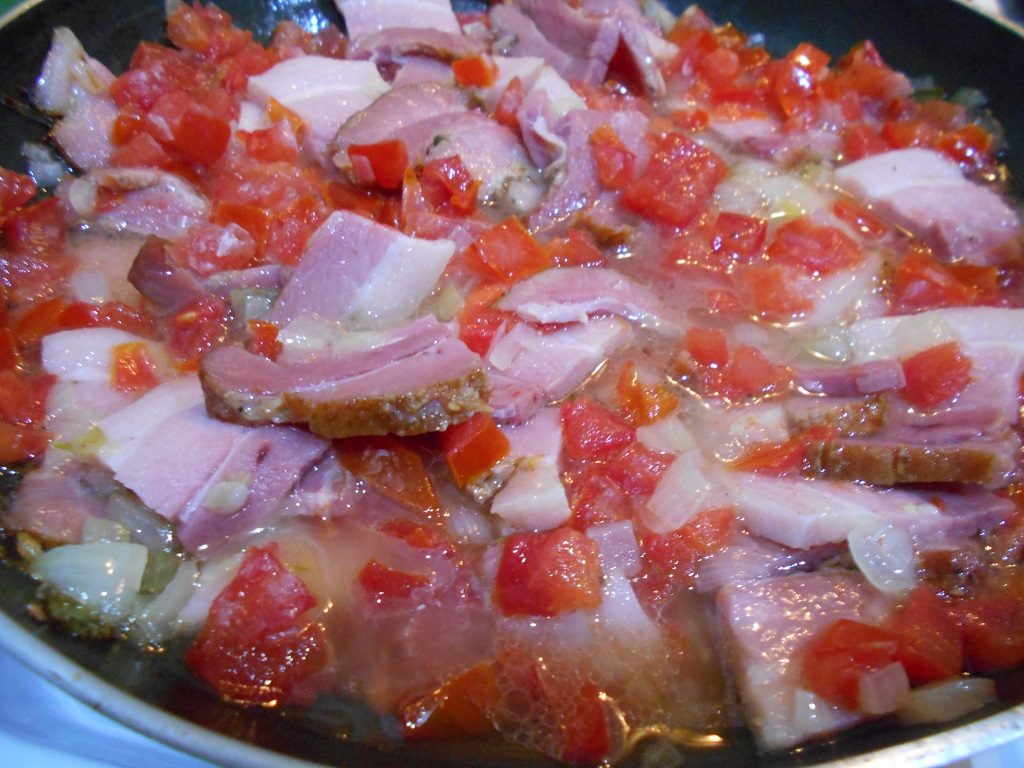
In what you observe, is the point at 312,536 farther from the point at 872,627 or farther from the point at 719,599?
the point at 872,627

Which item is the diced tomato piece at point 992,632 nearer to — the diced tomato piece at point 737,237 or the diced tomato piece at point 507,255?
the diced tomato piece at point 737,237

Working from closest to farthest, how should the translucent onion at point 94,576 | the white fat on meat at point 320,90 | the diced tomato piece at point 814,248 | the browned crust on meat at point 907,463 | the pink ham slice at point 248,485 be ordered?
the translucent onion at point 94,576 → the pink ham slice at point 248,485 → the browned crust on meat at point 907,463 → the diced tomato piece at point 814,248 → the white fat on meat at point 320,90

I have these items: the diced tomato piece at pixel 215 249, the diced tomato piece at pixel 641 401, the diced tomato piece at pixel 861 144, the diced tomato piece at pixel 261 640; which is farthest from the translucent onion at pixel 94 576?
the diced tomato piece at pixel 861 144

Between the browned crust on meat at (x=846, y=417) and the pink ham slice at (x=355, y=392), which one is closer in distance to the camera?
the pink ham slice at (x=355, y=392)

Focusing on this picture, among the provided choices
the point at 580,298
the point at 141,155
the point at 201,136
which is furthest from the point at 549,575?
the point at 141,155

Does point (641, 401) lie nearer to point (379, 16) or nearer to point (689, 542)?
point (689, 542)

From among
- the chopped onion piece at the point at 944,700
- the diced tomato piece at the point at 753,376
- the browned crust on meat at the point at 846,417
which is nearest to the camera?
the chopped onion piece at the point at 944,700

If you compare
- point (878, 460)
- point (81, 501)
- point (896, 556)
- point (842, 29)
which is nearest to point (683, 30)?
point (842, 29)

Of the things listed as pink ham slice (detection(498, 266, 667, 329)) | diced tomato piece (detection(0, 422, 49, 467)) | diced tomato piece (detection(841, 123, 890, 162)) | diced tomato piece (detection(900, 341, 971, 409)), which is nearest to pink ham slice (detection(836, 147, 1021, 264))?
diced tomato piece (detection(841, 123, 890, 162))
